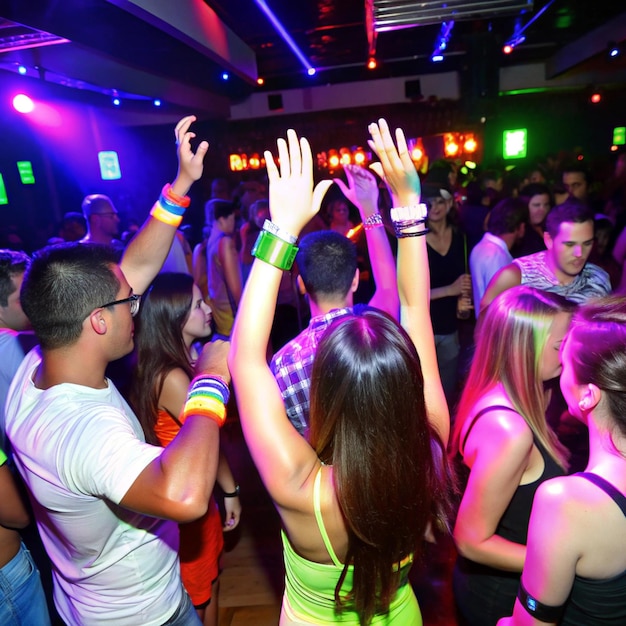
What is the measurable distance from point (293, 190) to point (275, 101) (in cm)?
1104

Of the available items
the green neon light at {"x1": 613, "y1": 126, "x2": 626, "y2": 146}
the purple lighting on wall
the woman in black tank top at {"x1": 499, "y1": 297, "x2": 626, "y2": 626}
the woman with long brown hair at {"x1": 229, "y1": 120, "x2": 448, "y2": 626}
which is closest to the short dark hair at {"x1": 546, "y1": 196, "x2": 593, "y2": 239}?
the woman in black tank top at {"x1": 499, "y1": 297, "x2": 626, "y2": 626}

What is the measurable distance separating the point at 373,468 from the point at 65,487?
0.73m

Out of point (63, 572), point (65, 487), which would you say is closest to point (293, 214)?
point (65, 487)

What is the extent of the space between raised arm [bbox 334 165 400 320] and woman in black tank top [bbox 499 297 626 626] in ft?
2.80

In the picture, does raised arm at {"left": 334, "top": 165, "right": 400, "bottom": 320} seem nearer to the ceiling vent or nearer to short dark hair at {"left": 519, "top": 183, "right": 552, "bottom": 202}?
the ceiling vent

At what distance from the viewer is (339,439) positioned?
1.02 m

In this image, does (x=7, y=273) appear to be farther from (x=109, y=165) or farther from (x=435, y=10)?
(x=109, y=165)

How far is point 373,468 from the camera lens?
3.29ft

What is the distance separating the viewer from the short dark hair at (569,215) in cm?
263

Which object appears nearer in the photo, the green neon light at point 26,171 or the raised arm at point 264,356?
the raised arm at point 264,356

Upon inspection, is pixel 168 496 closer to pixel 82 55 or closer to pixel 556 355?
pixel 556 355

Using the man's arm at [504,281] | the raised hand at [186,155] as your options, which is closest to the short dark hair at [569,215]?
the man's arm at [504,281]

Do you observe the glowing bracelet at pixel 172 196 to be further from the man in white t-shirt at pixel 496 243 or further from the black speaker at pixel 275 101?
the black speaker at pixel 275 101

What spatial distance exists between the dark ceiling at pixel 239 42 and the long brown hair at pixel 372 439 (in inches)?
127
